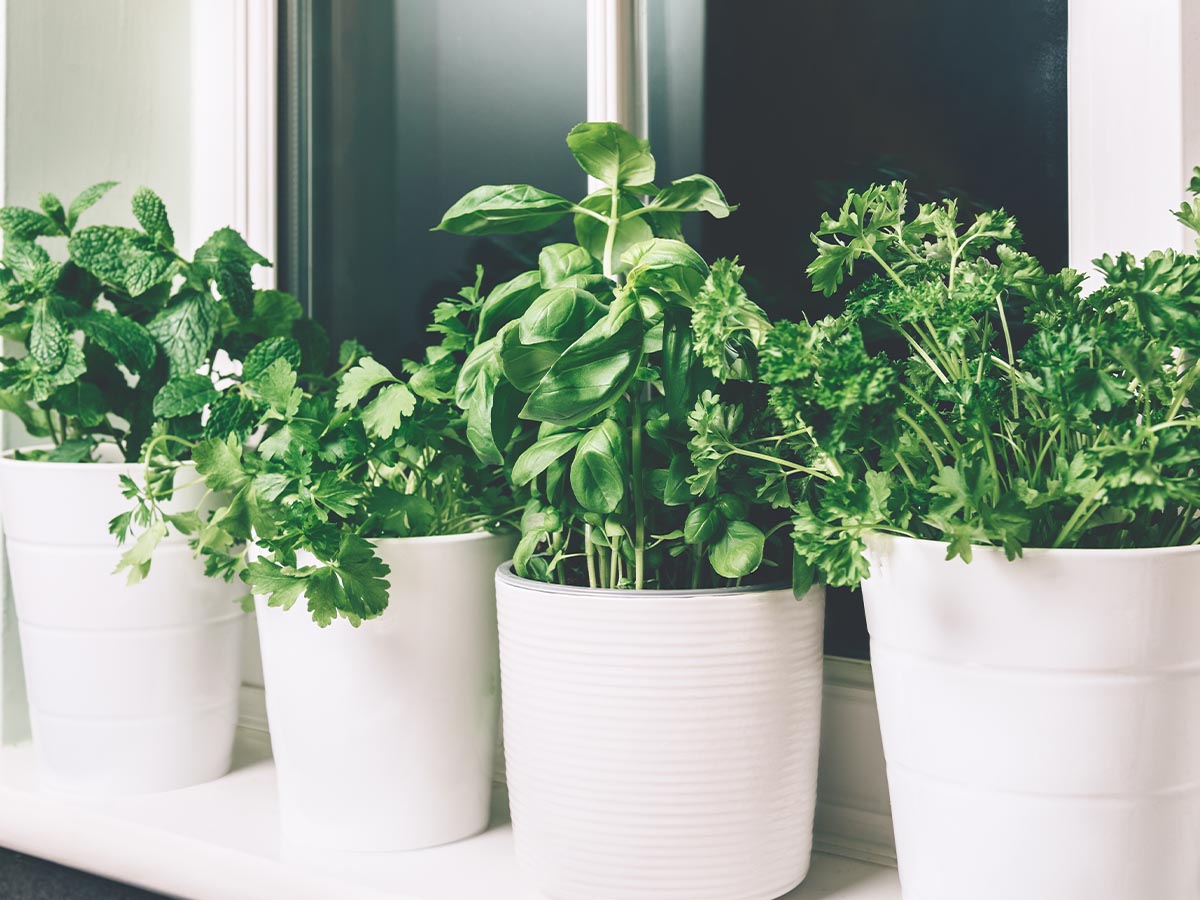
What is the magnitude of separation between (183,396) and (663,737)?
47cm

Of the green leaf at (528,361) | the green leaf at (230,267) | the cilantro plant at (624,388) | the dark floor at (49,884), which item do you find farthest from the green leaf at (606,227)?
the dark floor at (49,884)

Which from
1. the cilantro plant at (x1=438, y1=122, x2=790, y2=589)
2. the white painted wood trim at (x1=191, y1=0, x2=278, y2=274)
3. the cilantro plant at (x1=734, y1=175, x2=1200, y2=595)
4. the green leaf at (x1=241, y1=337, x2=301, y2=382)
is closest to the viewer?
the cilantro plant at (x1=734, y1=175, x2=1200, y2=595)

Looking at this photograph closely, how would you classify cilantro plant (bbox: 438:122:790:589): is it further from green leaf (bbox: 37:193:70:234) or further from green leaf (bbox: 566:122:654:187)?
green leaf (bbox: 37:193:70:234)

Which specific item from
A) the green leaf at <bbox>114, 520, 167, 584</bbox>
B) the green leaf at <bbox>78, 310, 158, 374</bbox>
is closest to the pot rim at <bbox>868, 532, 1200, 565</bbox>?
the green leaf at <bbox>114, 520, 167, 584</bbox>

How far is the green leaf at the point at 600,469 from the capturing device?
1.99 ft

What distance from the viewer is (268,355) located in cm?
83

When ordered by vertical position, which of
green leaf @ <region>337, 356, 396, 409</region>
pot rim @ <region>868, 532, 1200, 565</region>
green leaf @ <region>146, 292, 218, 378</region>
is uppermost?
green leaf @ <region>146, 292, 218, 378</region>

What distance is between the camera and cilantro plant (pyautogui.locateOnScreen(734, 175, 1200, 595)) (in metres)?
0.49

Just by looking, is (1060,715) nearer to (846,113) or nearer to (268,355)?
Result: (846,113)

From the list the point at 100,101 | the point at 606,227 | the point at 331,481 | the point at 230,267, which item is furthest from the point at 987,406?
the point at 100,101

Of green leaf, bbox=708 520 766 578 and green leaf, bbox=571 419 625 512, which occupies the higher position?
green leaf, bbox=571 419 625 512

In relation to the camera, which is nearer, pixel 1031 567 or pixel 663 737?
pixel 1031 567

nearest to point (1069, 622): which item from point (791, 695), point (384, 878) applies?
point (791, 695)

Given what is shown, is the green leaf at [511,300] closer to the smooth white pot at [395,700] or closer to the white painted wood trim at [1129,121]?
the smooth white pot at [395,700]
